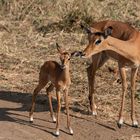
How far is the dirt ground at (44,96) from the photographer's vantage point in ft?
27.2

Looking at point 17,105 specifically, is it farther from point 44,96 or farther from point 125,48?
point 125,48

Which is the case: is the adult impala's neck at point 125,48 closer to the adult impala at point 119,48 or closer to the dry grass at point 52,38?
the adult impala at point 119,48

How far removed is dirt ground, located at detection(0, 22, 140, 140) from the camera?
8.30m

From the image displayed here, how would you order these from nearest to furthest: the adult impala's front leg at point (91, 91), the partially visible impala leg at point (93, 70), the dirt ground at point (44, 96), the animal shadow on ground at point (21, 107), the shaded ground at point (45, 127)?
the shaded ground at point (45, 127) → the dirt ground at point (44, 96) → the animal shadow on ground at point (21, 107) → the adult impala's front leg at point (91, 91) → the partially visible impala leg at point (93, 70)

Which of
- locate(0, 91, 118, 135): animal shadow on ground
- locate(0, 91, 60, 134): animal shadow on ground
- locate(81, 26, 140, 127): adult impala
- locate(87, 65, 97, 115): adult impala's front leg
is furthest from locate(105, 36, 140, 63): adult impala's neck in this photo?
locate(0, 91, 60, 134): animal shadow on ground

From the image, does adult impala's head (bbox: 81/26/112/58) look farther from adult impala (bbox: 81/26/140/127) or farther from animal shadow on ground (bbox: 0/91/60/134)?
animal shadow on ground (bbox: 0/91/60/134)

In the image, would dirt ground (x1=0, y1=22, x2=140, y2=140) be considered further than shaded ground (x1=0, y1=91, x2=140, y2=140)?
Yes

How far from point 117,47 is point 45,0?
7234 mm

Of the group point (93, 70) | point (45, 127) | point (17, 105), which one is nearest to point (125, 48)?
point (93, 70)

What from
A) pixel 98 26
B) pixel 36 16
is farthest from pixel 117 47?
pixel 36 16

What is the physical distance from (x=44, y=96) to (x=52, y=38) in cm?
359

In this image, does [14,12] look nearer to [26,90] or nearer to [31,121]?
[26,90]

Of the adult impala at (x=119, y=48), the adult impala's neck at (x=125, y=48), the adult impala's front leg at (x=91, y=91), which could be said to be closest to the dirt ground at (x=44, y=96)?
the adult impala's front leg at (x=91, y=91)

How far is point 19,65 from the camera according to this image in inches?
448
